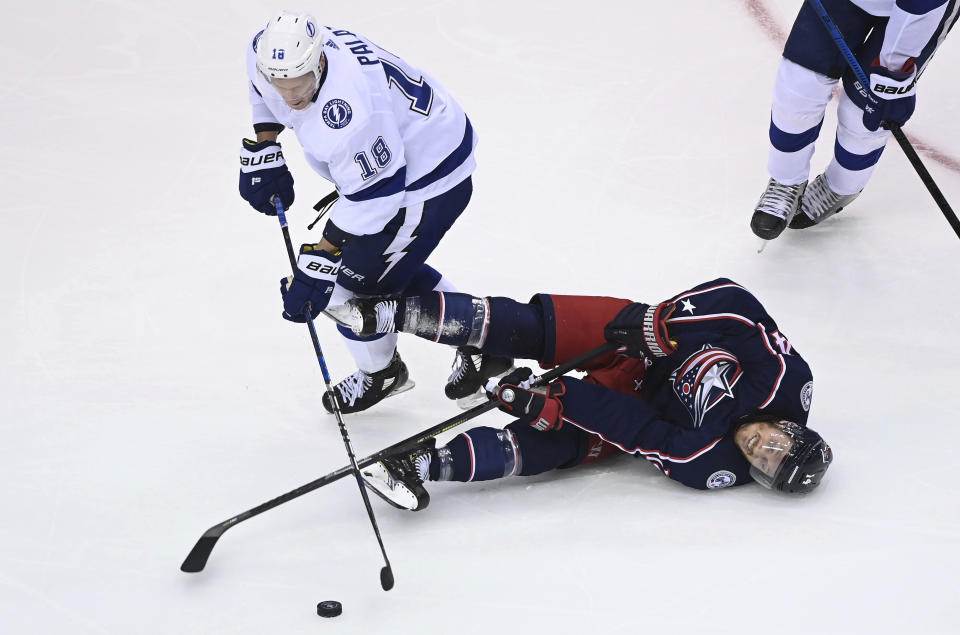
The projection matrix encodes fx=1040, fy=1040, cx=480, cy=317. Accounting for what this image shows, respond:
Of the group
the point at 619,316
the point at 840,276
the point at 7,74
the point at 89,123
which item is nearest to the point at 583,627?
the point at 619,316

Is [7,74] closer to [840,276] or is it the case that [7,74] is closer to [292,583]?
[292,583]

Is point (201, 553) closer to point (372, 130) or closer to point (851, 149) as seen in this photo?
point (372, 130)

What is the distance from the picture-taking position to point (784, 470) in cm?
246

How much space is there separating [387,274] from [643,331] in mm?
691

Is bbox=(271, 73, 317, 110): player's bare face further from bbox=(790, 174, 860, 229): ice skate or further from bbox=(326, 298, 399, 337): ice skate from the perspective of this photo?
bbox=(790, 174, 860, 229): ice skate

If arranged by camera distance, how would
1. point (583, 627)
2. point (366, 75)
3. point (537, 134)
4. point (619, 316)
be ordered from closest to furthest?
point (583, 627)
point (366, 75)
point (619, 316)
point (537, 134)

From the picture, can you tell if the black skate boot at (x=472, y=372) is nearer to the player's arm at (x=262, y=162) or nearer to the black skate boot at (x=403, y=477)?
the black skate boot at (x=403, y=477)

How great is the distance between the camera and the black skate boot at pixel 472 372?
3.03m

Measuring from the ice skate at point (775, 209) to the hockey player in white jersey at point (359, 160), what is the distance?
1250mm

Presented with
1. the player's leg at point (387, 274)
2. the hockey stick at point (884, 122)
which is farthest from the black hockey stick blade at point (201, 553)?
the hockey stick at point (884, 122)

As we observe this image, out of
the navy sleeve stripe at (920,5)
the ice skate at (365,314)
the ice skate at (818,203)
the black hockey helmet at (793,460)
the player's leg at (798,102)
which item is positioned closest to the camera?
the black hockey helmet at (793,460)

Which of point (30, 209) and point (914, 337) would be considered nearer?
point (914, 337)

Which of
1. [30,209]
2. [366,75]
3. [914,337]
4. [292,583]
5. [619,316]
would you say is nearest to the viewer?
[292,583]

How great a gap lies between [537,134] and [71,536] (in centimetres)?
265
